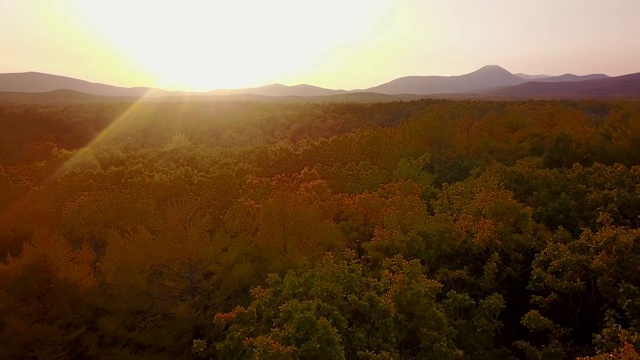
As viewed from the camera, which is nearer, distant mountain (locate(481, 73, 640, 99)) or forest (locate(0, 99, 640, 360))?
forest (locate(0, 99, 640, 360))

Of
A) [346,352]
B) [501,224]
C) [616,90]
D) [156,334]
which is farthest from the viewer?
[616,90]

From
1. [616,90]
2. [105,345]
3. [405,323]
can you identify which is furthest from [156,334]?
[616,90]

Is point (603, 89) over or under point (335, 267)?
over

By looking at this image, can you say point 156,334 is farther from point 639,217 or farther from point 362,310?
point 639,217

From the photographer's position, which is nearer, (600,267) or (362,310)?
(362,310)

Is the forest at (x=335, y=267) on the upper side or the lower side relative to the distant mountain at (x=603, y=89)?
lower

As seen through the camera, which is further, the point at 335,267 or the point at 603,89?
the point at 603,89

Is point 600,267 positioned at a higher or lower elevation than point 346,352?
higher

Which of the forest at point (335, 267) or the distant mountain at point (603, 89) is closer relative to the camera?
the forest at point (335, 267)

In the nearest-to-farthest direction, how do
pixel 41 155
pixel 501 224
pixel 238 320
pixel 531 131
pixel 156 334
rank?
pixel 238 320, pixel 156 334, pixel 501 224, pixel 531 131, pixel 41 155

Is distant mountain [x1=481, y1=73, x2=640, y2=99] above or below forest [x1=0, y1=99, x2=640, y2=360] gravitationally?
above

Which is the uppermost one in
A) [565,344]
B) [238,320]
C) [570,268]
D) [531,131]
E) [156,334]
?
[531,131]
